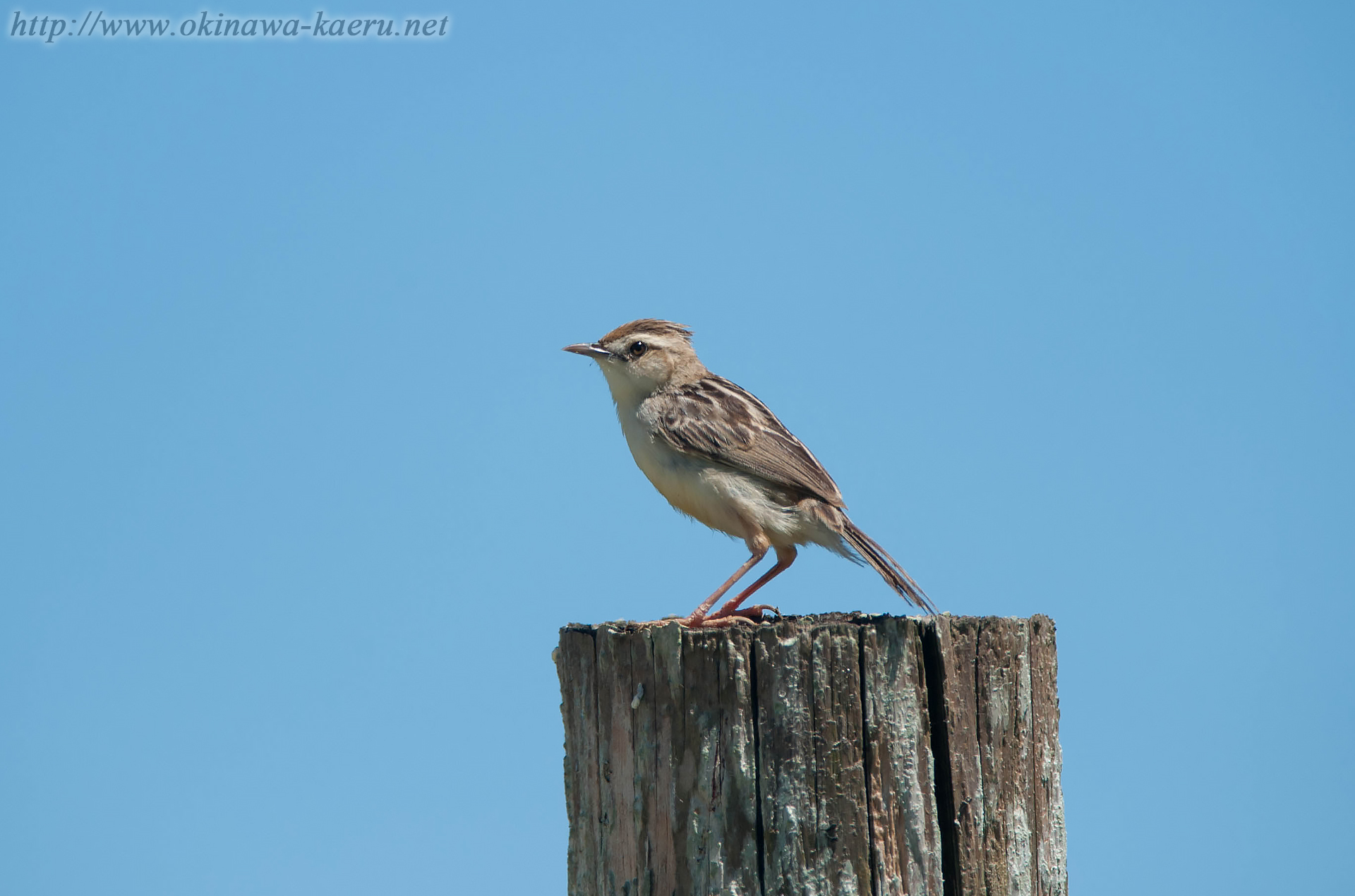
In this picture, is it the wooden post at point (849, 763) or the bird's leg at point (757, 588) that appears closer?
the wooden post at point (849, 763)

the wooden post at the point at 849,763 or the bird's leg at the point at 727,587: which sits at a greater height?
the bird's leg at the point at 727,587

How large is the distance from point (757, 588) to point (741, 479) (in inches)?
28.9

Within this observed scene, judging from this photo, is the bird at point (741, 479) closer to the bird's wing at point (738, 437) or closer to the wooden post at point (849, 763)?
the bird's wing at point (738, 437)

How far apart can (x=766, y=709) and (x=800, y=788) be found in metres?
0.31

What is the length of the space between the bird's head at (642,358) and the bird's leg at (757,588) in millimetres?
1443

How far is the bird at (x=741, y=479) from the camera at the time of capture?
6.96 meters

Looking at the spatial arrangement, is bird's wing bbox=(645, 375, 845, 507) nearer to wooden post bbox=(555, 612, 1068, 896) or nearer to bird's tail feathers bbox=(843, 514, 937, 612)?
bird's tail feathers bbox=(843, 514, 937, 612)

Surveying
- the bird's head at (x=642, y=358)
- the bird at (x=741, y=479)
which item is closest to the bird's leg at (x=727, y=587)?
the bird at (x=741, y=479)

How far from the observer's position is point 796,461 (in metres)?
7.18

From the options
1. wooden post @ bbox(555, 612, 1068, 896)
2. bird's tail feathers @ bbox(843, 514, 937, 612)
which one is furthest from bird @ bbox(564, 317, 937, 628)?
wooden post @ bbox(555, 612, 1068, 896)

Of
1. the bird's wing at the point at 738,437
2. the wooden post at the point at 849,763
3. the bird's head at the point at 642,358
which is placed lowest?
the wooden post at the point at 849,763

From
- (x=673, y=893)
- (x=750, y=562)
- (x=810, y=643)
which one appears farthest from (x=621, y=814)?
(x=750, y=562)

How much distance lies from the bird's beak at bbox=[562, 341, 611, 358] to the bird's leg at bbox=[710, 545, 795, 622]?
6.25 feet

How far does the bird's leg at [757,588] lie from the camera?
22.5 ft
